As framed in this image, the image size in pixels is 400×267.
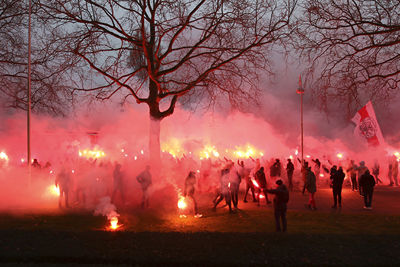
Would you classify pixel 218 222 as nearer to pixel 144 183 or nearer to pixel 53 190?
pixel 144 183

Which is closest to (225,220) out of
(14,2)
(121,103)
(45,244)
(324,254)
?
(324,254)

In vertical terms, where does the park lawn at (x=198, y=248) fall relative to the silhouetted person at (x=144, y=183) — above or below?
below

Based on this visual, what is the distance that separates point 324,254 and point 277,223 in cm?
250

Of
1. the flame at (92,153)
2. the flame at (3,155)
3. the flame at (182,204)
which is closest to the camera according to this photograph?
the flame at (182,204)

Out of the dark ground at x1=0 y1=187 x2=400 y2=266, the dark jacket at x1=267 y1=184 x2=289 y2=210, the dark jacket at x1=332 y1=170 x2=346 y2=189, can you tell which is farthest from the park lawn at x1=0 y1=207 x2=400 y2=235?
the dark jacket at x1=332 y1=170 x2=346 y2=189

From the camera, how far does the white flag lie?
1977cm

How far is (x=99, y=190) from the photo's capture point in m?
14.5

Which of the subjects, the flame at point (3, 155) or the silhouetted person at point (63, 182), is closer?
the silhouetted person at point (63, 182)

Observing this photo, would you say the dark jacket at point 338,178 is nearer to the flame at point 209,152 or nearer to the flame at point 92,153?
the flame at point 209,152

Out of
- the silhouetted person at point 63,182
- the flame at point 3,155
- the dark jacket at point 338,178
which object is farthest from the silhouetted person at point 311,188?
the flame at point 3,155

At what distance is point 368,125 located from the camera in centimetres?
1989

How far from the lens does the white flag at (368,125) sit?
19766 mm

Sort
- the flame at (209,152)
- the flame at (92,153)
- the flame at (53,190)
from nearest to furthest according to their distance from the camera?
1. the flame at (53,190)
2. the flame at (92,153)
3. the flame at (209,152)

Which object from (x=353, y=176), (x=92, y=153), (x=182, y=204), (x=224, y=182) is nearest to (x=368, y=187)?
(x=224, y=182)
